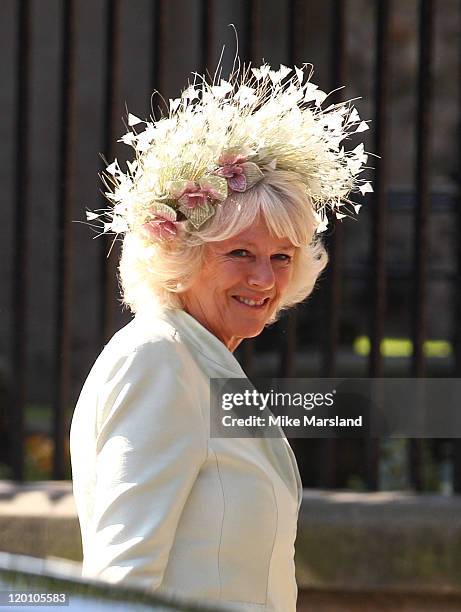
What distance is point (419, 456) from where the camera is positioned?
12.1ft

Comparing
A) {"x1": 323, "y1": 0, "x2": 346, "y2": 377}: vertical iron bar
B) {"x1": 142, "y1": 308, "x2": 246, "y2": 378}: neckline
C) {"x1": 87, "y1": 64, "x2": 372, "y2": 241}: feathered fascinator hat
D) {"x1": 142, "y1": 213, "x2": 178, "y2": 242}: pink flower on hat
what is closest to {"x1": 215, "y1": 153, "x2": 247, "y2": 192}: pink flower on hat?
{"x1": 87, "y1": 64, "x2": 372, "y2": 241}: feathered fascinator hat

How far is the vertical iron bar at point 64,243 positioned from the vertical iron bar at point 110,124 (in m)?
0.10

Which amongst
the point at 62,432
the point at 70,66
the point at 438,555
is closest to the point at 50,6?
the point at 70,66

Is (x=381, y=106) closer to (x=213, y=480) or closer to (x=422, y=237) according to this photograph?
(x=422, y=237)

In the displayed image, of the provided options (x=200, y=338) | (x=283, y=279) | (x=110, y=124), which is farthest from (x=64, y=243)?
(x=200, y=338)

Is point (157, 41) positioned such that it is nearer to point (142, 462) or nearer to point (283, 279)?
point (283, 279)

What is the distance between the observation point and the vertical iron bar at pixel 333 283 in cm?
367

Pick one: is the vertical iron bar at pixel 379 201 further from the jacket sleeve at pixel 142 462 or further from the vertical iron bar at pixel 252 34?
the jacket sleeve at pixel 142 462

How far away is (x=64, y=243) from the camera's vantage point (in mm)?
3678

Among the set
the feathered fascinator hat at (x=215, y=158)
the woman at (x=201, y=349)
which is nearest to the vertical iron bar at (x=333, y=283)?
the woman at (x=201, y=349)

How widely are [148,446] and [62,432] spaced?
1845 mm

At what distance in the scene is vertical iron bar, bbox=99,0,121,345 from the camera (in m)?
3.70

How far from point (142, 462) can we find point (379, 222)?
1.95 meters

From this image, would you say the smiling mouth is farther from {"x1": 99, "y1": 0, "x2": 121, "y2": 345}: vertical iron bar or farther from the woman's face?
{"x1": 99, "y1": 0, "x2": 121, "y2": 345}: vertical iron bar
